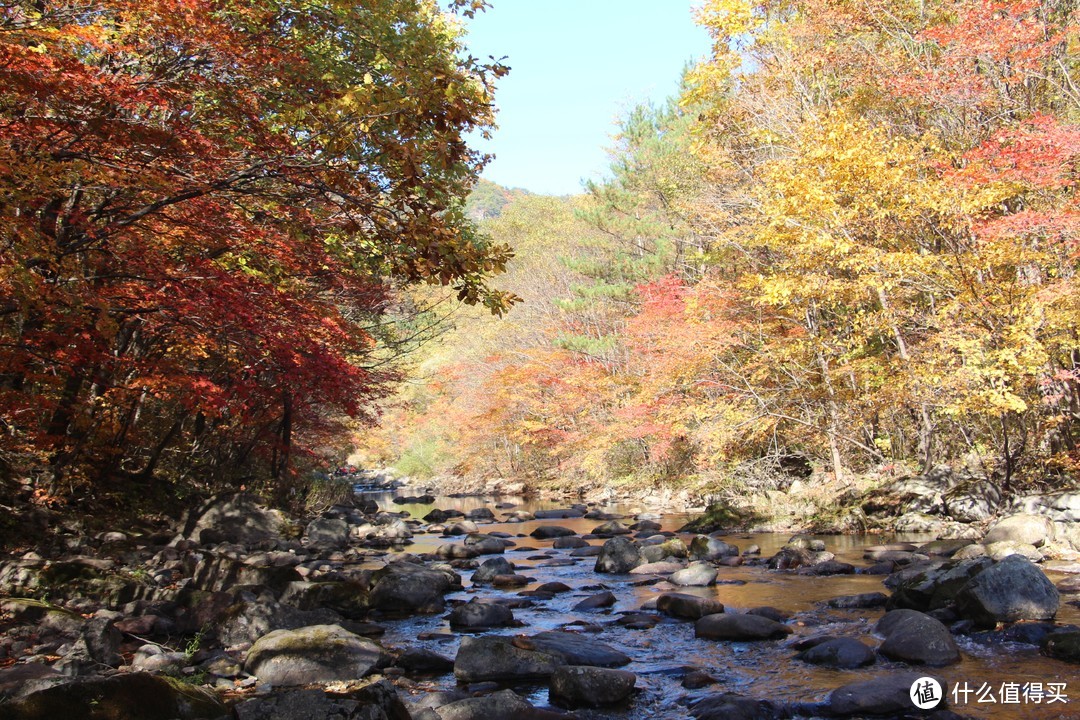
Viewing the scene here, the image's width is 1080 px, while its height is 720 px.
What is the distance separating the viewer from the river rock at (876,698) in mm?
5160

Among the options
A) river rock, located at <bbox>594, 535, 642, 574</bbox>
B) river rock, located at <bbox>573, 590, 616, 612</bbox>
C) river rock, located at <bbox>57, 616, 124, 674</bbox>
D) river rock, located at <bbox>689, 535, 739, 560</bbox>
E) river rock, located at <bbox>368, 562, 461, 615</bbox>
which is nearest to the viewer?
river rock, located at <bbox>57, 616, 124, 674</bbox>

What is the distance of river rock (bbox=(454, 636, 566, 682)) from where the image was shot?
20.8ft

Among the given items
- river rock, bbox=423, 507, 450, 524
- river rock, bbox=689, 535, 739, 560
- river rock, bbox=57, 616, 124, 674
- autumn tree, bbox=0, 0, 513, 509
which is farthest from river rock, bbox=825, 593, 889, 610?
river rock, bbox=423, 507, 450, 524

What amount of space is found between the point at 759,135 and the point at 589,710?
1462cm

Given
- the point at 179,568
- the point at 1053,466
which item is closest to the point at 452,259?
the point at 179,568

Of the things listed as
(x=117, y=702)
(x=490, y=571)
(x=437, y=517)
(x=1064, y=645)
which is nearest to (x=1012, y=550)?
(x=1064, y=645)

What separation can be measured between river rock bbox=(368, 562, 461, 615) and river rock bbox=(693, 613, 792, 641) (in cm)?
358

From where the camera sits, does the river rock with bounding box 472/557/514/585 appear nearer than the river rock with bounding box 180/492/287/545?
Yes

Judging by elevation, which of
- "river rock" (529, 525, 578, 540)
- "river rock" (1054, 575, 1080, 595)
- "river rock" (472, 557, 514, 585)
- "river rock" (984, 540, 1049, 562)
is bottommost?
"river rock" (529, 525, 578, 540)

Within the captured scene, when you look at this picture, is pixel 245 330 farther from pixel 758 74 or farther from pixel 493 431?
pixel 493 431

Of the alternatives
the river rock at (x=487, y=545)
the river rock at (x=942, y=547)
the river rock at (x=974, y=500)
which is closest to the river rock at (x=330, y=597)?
the river rock at (x=487, y=545)

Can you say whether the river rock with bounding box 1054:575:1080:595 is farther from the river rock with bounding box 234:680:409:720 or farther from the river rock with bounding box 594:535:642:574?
the river rock with bounding box 234:680:409:720

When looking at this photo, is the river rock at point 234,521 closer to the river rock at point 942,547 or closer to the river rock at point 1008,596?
the river rock at point 1008,596

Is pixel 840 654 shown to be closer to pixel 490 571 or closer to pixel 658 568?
pixel 658 568
